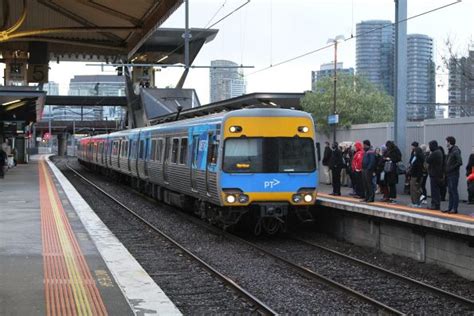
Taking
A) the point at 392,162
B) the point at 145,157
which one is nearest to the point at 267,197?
the point at 392,162

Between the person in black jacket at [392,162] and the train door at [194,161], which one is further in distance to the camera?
the train door at [194,161]

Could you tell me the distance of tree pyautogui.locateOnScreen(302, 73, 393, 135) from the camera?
24328mm

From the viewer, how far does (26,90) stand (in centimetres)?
2619

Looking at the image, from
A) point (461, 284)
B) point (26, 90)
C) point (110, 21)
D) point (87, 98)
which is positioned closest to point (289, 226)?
point (461, 284)

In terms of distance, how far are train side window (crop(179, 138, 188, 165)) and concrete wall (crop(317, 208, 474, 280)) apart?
11.8 ft

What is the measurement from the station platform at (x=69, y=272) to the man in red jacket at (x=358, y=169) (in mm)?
6176

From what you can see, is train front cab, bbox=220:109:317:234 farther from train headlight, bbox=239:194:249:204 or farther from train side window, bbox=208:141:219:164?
train side window, bbox=208:141:219:164

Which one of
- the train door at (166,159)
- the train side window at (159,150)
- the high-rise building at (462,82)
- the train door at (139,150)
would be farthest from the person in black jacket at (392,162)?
the train door at (139,150)

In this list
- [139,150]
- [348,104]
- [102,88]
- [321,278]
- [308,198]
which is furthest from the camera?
[102,88]

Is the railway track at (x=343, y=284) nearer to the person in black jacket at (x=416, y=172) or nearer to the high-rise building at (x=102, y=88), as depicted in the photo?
the person in black jacket at (x=416, y=172)

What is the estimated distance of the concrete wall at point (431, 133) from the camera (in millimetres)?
15797

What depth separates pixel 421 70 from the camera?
27750 mm

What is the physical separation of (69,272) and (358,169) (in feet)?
28.7

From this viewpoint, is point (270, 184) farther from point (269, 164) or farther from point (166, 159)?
point (166, 159)
